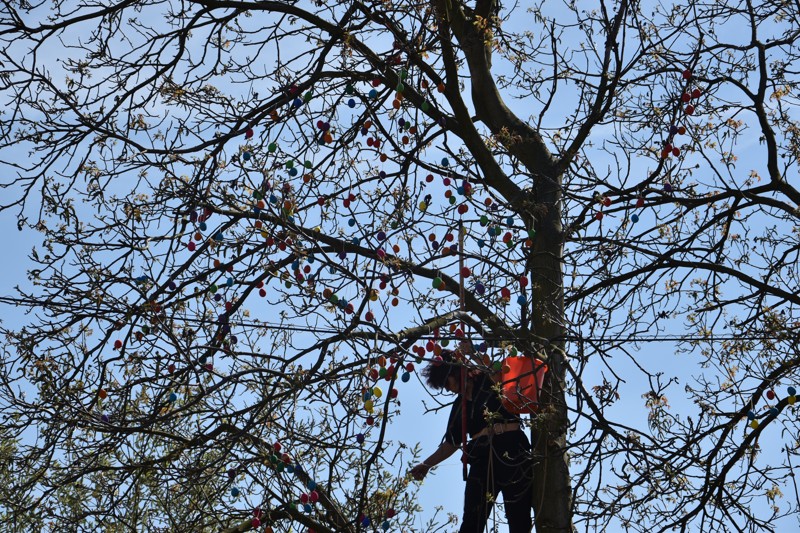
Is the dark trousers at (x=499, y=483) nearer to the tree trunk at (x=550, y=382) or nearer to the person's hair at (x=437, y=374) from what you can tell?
the tree trunk at (x=550, y=382)

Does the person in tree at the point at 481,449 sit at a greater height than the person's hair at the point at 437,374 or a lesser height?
lesser

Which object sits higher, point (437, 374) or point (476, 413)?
point (437, 374)

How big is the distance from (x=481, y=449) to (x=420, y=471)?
40cm

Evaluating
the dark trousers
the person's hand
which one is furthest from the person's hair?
Result: the person's hand

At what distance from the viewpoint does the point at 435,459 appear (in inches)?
258

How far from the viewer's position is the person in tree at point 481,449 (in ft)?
20.9

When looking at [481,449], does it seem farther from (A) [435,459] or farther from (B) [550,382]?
(B) [550,382]

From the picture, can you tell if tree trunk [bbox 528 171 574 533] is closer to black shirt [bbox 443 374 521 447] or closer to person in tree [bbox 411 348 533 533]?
person in tree [bbox 411 348 533 533]

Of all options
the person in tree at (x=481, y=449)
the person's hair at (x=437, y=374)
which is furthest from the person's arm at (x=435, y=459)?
the person's hair at (x=437, y=374)

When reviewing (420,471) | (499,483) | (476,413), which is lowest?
(499,483)

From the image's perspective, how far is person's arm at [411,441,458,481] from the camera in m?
6.53

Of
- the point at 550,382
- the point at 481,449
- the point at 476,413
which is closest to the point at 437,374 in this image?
the point at 476,413

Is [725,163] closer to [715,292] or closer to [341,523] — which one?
[715,292]

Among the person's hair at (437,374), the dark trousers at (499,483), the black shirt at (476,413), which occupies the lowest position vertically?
the dark trousers at (499,483)
